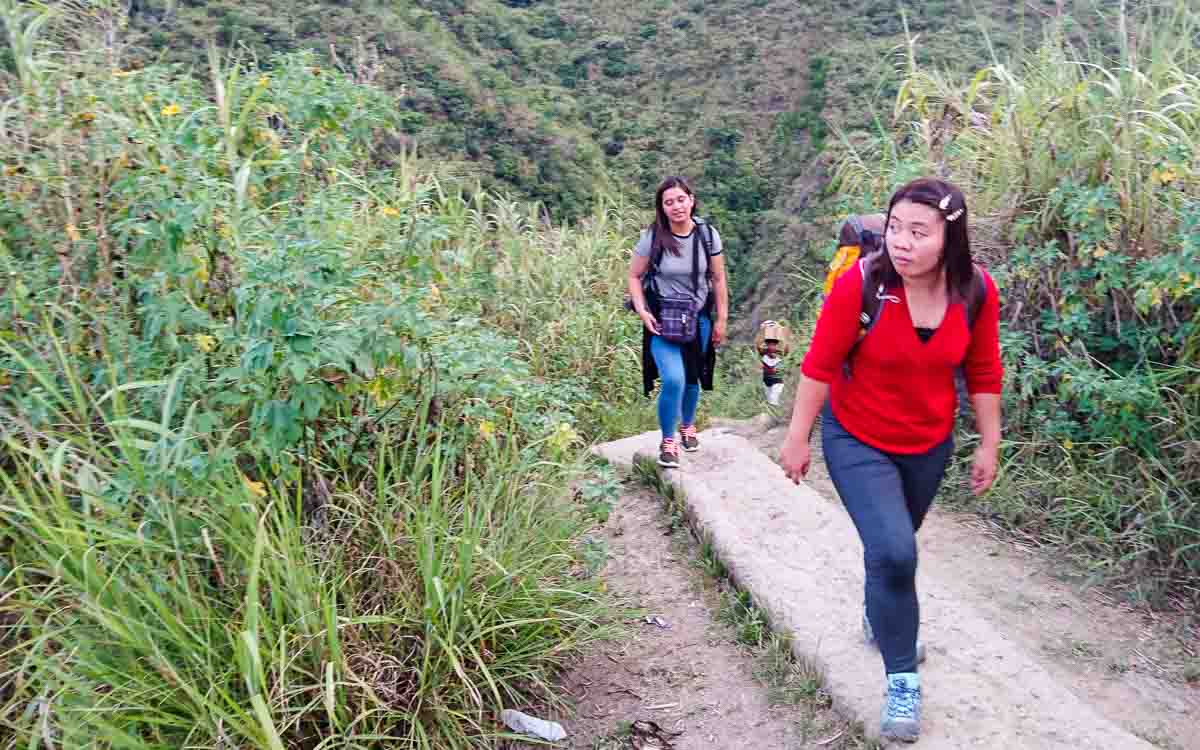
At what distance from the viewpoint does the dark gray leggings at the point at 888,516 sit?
239cm

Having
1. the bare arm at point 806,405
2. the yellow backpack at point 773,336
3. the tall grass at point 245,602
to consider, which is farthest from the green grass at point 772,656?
the yellow backpack at point 773,336

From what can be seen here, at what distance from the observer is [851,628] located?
3.11 m

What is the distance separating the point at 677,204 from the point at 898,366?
220 cm

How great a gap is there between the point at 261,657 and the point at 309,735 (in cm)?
24

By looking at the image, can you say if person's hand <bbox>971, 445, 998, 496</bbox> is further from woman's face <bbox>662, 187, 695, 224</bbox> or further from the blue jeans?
woman's face <bbox>662, 187, 695, 224</bbox>

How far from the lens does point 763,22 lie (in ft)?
65.1

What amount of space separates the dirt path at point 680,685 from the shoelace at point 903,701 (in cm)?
19

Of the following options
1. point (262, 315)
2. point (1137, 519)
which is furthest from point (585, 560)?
point (1137, 519)

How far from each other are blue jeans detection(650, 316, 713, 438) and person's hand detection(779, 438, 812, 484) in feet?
6.36

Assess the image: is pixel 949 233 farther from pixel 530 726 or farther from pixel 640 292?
pixel 640 292

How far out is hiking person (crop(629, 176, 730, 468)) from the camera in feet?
14.8

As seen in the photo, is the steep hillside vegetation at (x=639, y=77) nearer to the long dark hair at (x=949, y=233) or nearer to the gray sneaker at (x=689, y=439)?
the gray sneaker at (x=689, y=439)

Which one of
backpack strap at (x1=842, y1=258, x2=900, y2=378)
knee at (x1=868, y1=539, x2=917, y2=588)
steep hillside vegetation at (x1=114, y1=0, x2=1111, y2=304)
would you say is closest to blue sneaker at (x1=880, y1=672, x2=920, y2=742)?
knee at (x1=868, y1=539, x2=917, y2=588)

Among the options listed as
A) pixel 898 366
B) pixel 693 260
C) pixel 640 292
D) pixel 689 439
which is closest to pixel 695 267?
pixel 693 260
